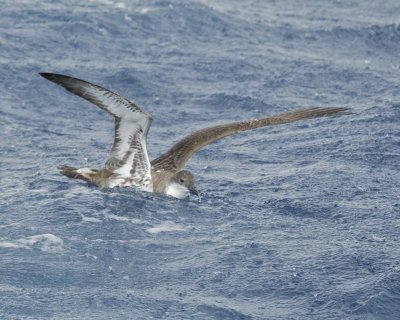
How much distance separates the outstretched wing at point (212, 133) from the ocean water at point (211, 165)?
1.93ft

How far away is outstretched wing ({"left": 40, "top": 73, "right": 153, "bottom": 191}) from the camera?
484 inches

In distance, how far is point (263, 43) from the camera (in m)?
22.0

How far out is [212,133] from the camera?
14.4m

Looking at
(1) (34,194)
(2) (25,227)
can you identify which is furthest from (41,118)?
(2) (25,227)

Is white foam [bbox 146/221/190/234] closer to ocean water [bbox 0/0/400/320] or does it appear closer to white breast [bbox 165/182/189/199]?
ocean water [bbox 0/0/400/320]

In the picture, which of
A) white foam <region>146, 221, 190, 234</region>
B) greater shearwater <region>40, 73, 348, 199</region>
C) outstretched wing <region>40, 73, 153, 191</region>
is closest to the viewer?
outstretched wing <region>40, 73, 153, 191</region>

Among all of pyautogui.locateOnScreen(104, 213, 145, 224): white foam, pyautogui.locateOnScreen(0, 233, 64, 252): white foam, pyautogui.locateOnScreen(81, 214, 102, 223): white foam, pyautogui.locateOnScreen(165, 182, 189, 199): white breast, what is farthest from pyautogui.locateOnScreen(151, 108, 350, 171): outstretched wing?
pyautogui.locateOnScreen(0, 233, 64, 252): white foam

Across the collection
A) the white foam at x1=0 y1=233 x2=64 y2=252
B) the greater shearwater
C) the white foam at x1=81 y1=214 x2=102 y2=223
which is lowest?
the white foam at x1=0 y1=233 x2=64 y2=252

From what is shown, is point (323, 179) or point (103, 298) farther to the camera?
point (323, 179)

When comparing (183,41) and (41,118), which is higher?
(183,41)

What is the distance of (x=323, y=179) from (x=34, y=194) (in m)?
4.51

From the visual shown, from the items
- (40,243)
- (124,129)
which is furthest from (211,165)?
(40,243)

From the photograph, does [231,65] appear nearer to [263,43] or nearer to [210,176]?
[263,43]

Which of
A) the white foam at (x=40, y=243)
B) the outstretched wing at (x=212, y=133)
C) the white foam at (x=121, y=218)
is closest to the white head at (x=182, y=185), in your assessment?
the outstretched wing at (x=212, y=133)
